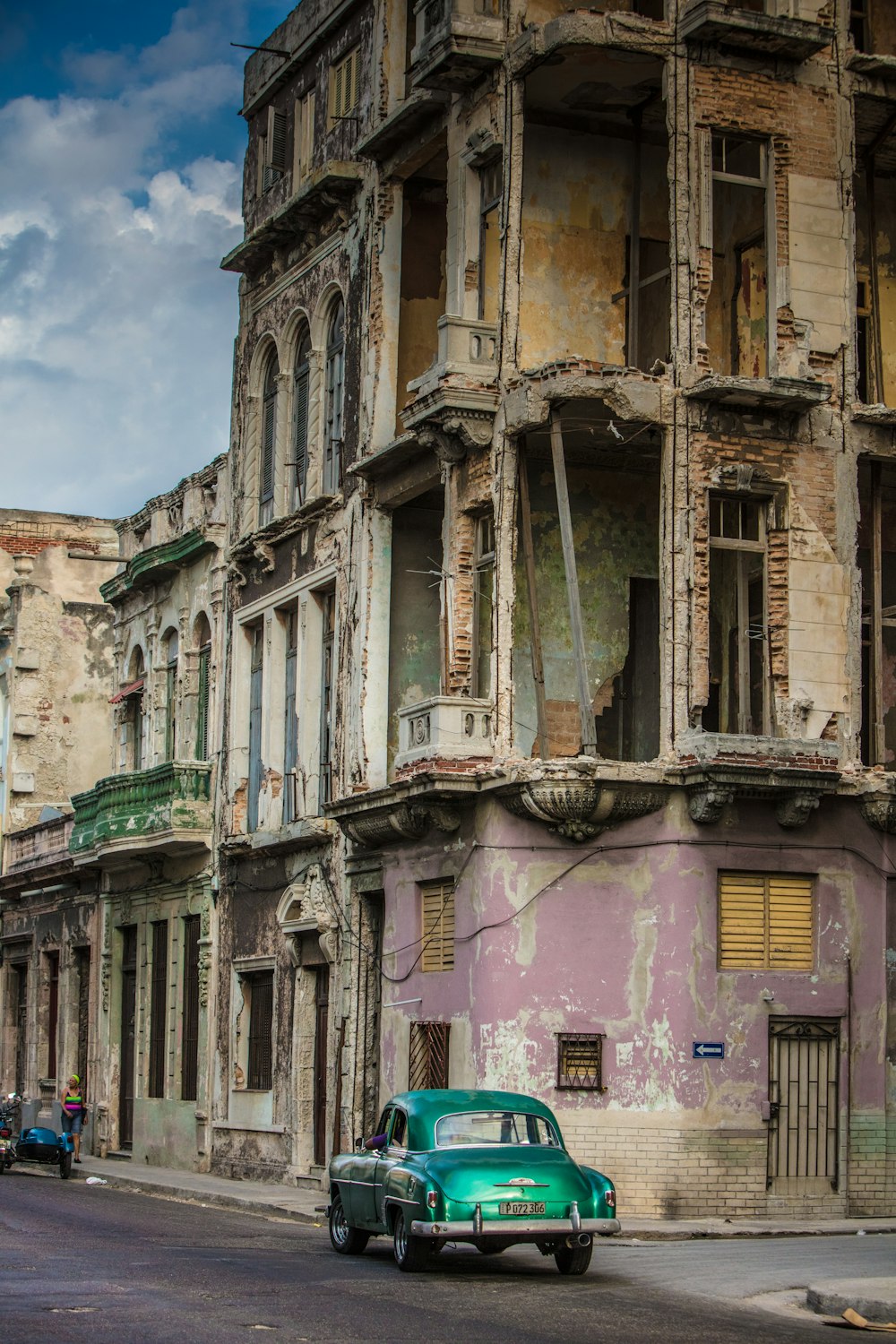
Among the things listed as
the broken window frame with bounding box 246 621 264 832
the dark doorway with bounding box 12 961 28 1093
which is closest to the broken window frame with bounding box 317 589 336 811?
the broken window frame with bounding box 246 621 264 832

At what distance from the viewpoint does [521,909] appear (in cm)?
2256

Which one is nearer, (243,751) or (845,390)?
(845,390)

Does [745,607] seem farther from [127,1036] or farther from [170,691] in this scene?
[127,1036]

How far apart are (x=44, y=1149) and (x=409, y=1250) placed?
16347 mm

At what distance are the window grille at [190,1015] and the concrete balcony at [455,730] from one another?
1052 cm

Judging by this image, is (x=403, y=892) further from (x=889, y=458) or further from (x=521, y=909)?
(x=889, y=458)

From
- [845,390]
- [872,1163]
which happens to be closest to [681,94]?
[845,390]

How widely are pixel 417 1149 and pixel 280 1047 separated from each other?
1288 cm

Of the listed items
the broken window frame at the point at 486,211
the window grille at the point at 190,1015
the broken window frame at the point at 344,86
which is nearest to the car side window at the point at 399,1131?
the broken window frame at the point at 486,211

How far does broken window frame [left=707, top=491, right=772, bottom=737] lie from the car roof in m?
7.31

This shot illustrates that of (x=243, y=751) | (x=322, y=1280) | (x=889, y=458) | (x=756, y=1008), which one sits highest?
(x=889, y=458)

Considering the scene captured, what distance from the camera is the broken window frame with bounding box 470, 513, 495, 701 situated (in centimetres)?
2444

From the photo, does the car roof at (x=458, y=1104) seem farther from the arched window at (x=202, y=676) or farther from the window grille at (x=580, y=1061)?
the arched window at (x=202, y=676)

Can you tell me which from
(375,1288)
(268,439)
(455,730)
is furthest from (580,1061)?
(268,439)
